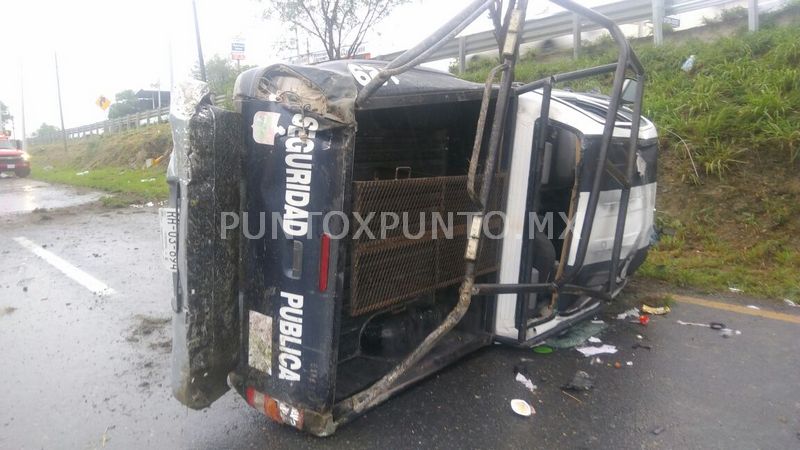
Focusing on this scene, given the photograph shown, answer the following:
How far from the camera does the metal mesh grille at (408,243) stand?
2873mm

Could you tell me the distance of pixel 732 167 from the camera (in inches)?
271

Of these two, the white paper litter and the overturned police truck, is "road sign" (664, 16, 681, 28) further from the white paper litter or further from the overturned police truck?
the white paper litter

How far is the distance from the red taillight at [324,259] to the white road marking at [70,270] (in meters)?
3.78

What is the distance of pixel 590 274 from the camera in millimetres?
3855

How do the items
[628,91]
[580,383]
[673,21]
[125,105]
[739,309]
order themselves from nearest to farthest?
[580,383] → [628,91] → [739,309] → [673,21] → [125,105]

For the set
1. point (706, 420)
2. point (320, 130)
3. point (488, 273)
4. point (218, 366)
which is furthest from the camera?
point (488, 273)

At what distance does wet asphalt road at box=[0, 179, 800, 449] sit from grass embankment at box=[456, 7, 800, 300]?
90 cm

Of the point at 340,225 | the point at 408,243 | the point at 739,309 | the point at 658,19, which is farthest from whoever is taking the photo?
the point at 658,19

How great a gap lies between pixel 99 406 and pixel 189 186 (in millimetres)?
1612

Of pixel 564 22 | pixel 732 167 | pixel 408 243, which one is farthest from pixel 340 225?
pixel 564 22

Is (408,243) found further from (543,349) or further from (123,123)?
(123,123)

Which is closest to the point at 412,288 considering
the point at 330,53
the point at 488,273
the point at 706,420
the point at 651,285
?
the point at 488,273

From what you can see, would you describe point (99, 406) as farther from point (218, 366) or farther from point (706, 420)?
point (706, 420)

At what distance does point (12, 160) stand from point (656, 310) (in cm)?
2415
